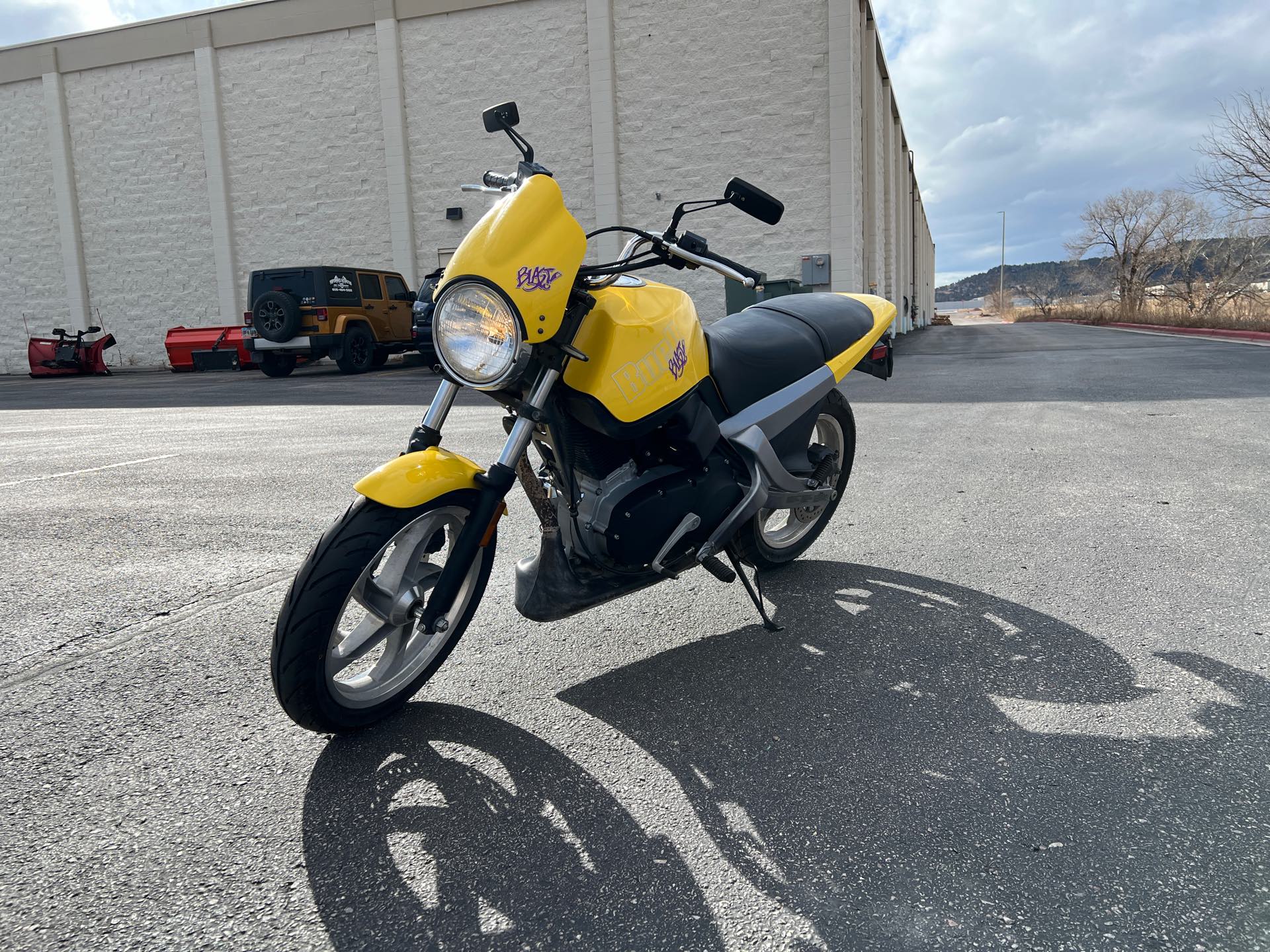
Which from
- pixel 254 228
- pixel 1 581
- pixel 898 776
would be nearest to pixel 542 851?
pixel 898 776

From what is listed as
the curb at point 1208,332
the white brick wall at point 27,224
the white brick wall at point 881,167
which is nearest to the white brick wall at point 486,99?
the white brick wall at point 881,167

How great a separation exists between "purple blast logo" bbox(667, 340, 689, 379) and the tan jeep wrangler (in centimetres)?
1665

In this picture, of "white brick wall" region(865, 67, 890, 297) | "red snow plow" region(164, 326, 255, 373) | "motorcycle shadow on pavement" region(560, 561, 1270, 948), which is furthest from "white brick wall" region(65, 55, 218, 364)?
"motorcycle shadow on pavement" region(560, 561, 1270, 948)

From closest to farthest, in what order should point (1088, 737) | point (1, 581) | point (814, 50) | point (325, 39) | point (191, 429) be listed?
point (1088, 737) → point (1, 581) → point (191, 429) → point (814, 50) → point (325, 39)

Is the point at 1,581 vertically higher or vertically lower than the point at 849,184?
lower

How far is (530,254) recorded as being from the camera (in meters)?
2.45

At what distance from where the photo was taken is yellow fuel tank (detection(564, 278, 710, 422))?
2.66m

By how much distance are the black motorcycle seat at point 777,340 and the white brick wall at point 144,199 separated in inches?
986

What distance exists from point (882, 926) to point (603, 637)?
1.68 meters

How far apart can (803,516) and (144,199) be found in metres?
27.1

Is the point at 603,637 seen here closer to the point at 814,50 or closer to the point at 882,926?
the point at 882,926

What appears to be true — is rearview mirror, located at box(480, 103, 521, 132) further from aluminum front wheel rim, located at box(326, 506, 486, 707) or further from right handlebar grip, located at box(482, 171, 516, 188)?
aluminum front wheel rim, located at box(326, 506, 486, 707)

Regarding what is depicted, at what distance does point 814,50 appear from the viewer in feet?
68.4

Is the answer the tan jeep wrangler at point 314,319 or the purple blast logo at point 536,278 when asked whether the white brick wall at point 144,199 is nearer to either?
the tan jeep wrangler at point 314,319
